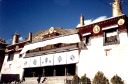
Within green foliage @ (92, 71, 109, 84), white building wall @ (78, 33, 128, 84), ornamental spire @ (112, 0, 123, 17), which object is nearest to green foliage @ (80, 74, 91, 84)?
white building wall @ (78, 33, 128, 84)

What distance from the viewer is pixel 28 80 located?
3209 centimetres

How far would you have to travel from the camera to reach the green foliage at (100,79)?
73.6 feet

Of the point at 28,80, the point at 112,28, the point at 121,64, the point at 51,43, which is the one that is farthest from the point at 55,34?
the point at 121,64

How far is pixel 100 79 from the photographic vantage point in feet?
74.3

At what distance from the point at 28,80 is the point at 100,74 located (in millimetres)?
14065

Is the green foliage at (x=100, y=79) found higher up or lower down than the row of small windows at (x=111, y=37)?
lower down

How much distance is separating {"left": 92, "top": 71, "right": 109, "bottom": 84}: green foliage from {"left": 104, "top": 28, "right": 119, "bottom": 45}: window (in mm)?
4168

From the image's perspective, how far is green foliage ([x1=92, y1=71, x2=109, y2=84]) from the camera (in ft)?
73.6

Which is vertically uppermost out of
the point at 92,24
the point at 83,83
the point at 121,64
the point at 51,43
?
the point at 92,24

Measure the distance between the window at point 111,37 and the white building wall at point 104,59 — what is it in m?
0.54

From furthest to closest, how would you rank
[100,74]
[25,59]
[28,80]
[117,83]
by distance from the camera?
[25,59] → [28,80] → [100,74] → [117,83]

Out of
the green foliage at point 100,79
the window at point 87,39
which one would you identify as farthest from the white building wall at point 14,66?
the green foliage at point 100,79

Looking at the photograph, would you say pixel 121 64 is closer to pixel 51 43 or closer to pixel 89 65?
pixel 89 65

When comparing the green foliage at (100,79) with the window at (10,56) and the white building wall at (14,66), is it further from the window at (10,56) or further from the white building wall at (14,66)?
the window at (10,56)
